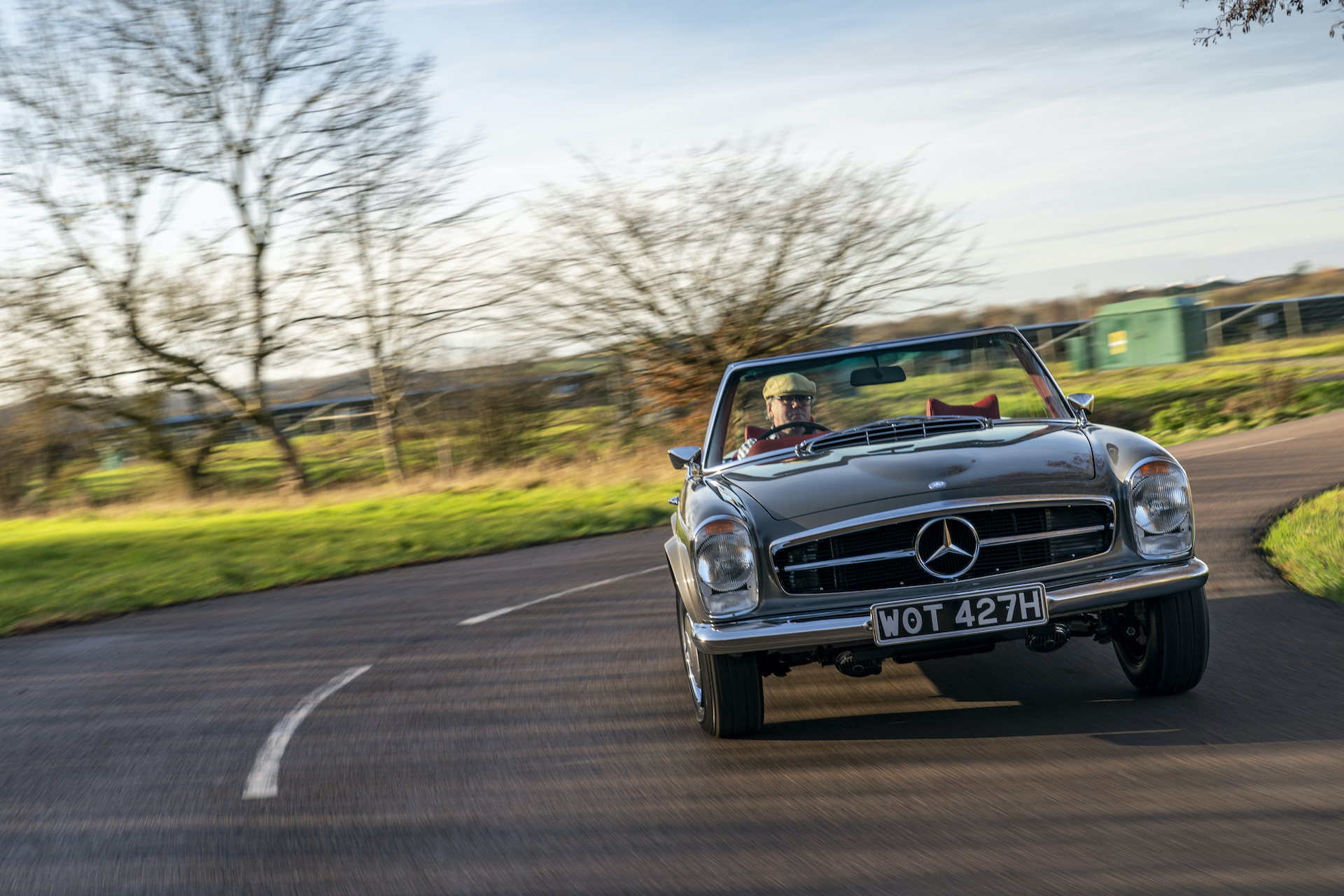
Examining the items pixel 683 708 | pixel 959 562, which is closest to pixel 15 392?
pixel 683 708

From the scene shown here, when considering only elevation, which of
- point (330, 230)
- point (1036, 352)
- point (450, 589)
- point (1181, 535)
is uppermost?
point (330, 230)

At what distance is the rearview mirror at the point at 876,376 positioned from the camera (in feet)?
19.5

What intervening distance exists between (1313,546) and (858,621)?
524 centimetres

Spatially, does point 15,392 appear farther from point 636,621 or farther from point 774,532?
point 774,532

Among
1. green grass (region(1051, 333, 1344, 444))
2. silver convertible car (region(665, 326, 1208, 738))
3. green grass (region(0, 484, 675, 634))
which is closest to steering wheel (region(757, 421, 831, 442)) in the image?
silver convertible car (region(665, 326, 1208, 738))

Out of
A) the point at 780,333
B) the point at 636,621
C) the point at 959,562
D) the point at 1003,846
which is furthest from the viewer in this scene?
the point at 780,333

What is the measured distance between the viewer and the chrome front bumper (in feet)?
14.1

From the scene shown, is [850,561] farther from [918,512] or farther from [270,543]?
[270,543]

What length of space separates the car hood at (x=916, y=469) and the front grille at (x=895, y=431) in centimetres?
10

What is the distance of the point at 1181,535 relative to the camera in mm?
4551

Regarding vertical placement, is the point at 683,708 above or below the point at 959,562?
below

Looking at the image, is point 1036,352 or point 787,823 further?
point 1036,352

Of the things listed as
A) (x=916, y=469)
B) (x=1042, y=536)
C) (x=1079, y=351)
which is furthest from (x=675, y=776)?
(x=1079, y=351)

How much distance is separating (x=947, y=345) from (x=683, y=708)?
2.27 meters
